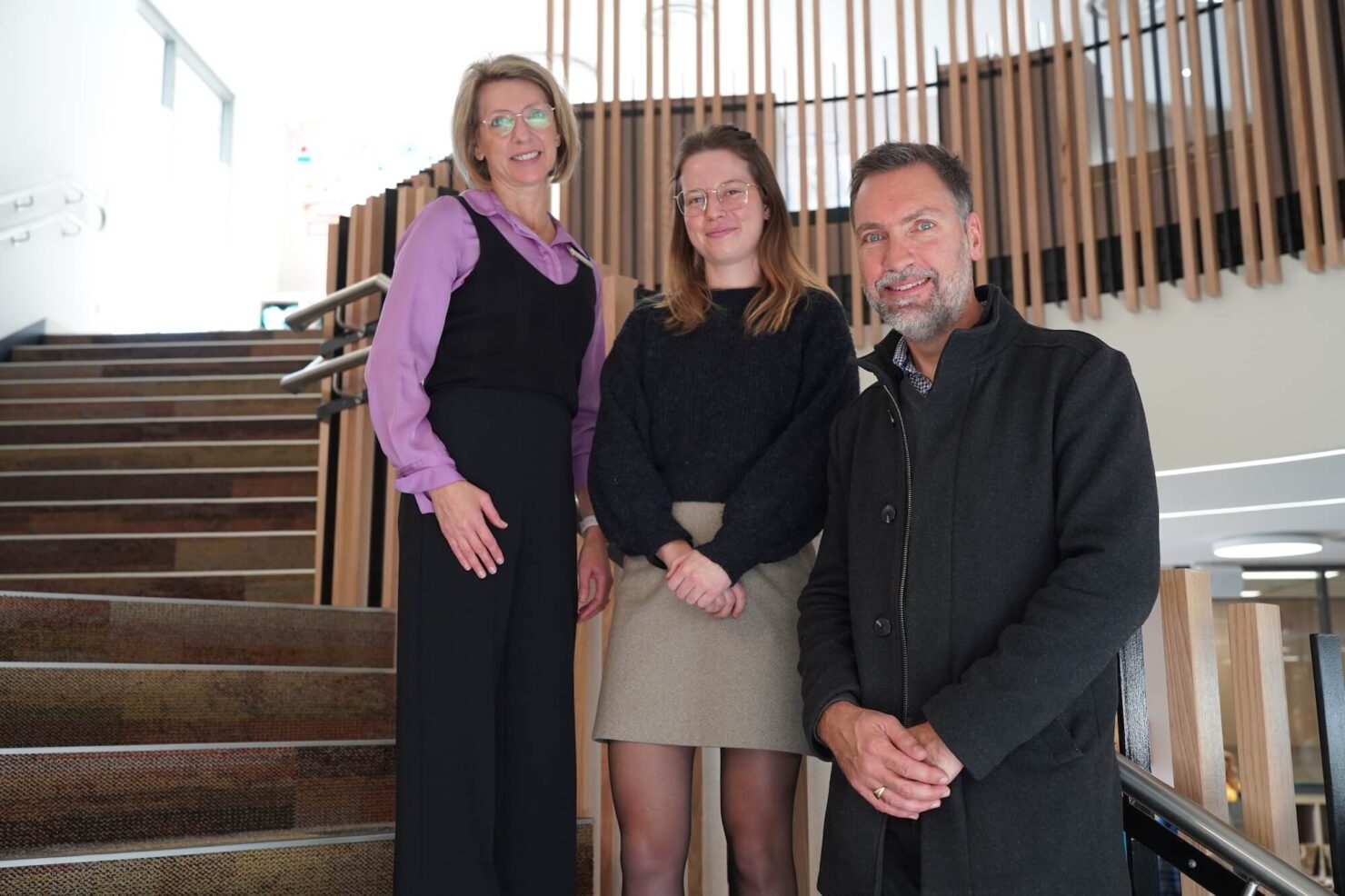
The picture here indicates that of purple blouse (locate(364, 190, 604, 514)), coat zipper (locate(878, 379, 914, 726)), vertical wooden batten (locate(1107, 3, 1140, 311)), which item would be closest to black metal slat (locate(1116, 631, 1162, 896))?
coat zipper (locate(878, 379, 914, 726))

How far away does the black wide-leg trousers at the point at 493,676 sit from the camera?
1754 mm

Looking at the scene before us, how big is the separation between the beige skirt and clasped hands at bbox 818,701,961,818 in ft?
0.84

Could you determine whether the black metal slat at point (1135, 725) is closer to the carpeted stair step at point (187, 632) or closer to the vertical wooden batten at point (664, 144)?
the carpeted stair step at point (187, 632)

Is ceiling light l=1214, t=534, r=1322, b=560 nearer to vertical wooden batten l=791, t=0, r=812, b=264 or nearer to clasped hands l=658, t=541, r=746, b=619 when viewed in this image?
vertical wooden batten l=791, t=0, r=812, b=264

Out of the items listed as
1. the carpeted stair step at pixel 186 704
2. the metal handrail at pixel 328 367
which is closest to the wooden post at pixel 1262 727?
the carpeted stair step at pixel 186 704

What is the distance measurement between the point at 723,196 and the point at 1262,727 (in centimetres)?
114

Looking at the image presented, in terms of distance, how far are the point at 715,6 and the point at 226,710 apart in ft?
14.4

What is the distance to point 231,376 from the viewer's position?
5523mm

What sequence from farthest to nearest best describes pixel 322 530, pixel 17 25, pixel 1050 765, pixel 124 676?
pixel 17 25 → pixel 322 530 → pixel 124 676 → pixel 1050 765

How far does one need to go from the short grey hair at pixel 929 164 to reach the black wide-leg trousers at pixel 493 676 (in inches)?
25.1

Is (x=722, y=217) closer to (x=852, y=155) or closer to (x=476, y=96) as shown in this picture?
(x=476, y=96)

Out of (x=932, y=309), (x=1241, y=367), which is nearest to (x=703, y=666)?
(x=932, y=309)

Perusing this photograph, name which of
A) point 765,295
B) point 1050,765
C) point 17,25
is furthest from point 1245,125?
point 17,25

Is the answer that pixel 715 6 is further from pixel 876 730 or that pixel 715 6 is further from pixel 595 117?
pixel 876 730
